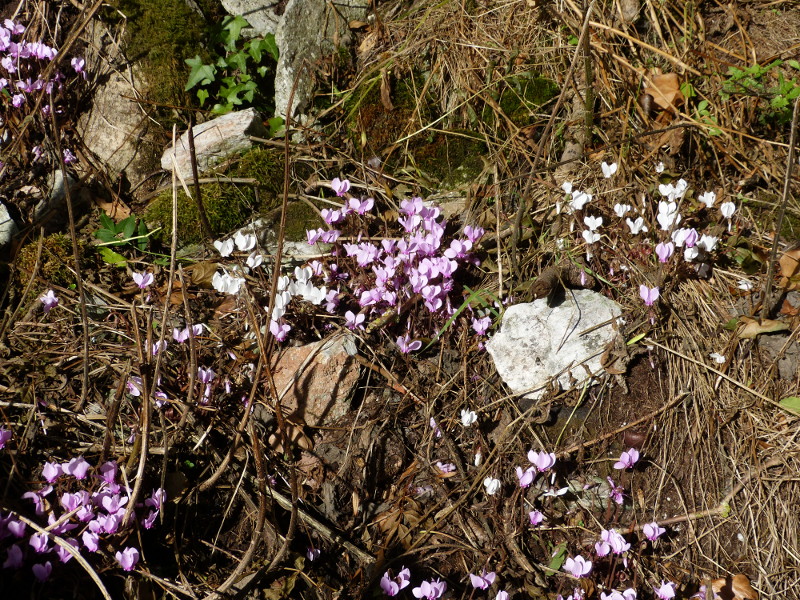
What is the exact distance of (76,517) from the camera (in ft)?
6.72

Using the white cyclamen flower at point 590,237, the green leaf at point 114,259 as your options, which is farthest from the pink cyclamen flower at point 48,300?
the white cyclamen flower at point 590,237

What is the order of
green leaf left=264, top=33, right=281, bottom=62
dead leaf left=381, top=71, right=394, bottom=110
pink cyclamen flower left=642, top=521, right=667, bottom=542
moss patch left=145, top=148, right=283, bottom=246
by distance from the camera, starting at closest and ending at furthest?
pink cyclamen flower left=642, top=521, right=667, bottom=542
moss patch left=145, top=148, right=283, bottom=246
dead leaf left=381, top=71, right=394, bottom=110
green leaf left=264, top=33, right=281, bottom=62

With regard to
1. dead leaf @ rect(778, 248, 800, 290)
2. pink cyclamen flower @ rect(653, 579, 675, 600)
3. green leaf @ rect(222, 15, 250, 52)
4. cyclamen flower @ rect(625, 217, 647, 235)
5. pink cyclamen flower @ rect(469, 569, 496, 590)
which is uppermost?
green leaf @ rect(222, 15, 250, 52)

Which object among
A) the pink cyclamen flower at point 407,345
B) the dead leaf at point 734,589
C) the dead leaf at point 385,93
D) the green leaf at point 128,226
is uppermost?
the dead leaf at point 385,93

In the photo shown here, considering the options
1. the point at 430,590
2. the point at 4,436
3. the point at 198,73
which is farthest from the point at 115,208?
the point at 430,590

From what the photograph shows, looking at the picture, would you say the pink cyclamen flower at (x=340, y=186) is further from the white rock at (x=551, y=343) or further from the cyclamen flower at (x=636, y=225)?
the cyclamen flower at (x=636, y=225)

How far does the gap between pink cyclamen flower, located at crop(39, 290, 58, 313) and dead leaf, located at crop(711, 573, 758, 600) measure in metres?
2.84

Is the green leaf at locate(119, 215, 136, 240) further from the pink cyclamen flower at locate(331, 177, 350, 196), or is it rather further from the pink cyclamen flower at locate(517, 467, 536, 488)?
the pink cyclamen flower at locate(517, 467, 536, 488)

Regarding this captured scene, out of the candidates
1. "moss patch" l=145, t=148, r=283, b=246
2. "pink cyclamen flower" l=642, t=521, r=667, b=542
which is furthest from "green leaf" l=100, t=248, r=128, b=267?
"pink cyclamen flower" l=642, t=521, r=667, b=542

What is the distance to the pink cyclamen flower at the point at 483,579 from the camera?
7.01ft

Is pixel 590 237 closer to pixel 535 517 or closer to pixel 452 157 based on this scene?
pixel 452 157

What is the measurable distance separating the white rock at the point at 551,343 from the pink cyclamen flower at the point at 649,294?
15 centimetres

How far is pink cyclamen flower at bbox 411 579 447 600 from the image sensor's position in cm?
211

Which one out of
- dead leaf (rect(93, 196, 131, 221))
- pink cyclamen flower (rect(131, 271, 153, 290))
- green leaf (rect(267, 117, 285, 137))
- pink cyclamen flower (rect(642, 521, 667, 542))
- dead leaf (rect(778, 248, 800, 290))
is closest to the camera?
pink cyclamen flower (rect(642, 521, 667, 542))
